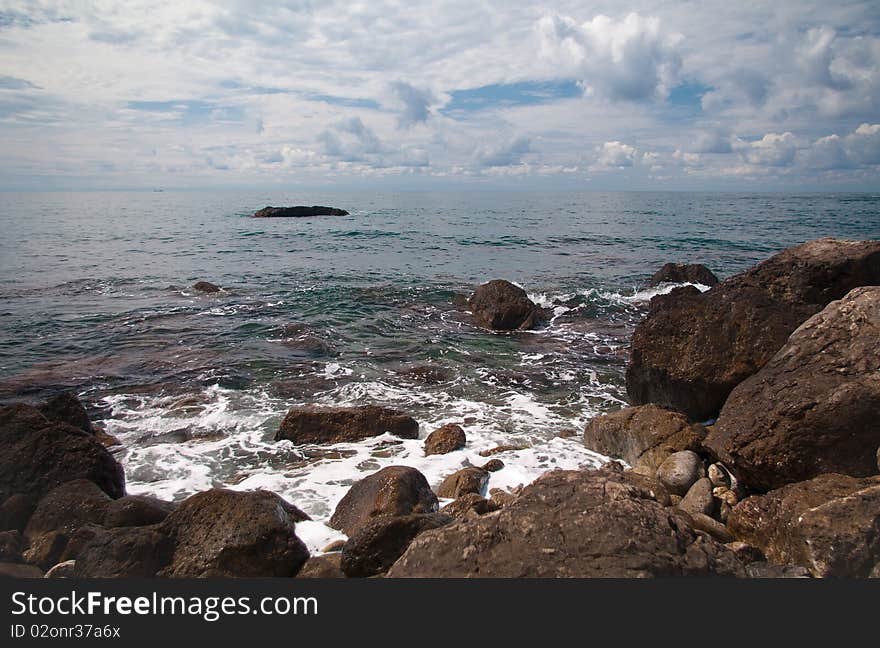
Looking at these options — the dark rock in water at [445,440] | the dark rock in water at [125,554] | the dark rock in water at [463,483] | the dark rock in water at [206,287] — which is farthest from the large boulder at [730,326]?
the dark rock in water at [206,287]

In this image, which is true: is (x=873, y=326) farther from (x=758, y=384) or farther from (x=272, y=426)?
(x=272, y=426)

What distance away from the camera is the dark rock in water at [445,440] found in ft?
27.5

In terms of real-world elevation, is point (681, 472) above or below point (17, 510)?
above

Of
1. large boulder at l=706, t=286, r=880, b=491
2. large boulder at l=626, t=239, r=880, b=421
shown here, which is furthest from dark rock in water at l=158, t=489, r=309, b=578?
large boulder at l=626, t=239, r=880, b=421

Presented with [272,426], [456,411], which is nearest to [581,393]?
[456,411]

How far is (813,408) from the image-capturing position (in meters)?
5.86

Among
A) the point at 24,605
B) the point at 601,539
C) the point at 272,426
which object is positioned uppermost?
the point at 601,539

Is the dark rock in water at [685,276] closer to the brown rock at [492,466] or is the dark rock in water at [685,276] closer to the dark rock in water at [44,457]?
the brown rock at [492,466]

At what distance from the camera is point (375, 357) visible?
13453 mm

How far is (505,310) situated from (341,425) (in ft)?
26.9

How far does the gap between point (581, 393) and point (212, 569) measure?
320 inches

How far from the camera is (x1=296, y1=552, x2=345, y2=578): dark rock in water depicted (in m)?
4.82

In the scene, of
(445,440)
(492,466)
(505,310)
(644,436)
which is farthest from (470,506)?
(505,310)

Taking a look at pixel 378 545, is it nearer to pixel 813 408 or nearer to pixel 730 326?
pixel 813 408
